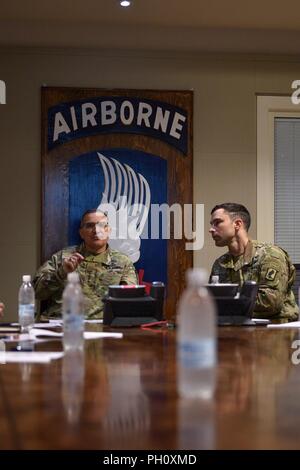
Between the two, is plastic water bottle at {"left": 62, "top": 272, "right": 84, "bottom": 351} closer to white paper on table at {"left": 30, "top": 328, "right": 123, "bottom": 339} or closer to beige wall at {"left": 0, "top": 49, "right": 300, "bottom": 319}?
white paper on table at {"left": 30, "top": 328, "right": 123, "bottom": 339}

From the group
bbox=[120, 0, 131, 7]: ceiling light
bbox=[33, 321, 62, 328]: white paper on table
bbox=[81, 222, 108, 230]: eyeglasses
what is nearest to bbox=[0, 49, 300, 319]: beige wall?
bbox=[120, 0, 131, 7]: ceiling light

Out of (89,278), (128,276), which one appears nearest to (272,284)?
(128,276)

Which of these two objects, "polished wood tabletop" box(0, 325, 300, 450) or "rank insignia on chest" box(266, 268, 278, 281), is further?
"rank insignia on chest" box(266, 268, 278, 281)

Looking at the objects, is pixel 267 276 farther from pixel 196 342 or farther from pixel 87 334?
pixel 196 342

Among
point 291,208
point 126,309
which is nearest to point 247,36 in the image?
point 291,208

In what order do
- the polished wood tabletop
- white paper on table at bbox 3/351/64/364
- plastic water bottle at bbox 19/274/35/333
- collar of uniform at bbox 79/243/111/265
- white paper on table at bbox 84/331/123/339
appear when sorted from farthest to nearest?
collar of uniform at bbox 79/243/111/265 < plastic water bottle at bbox 19/274/35/333 < white paper on table at bbox 84/331/123/339 < white paper on table at bbox 3/351/64/364 < the polished wood tabletop

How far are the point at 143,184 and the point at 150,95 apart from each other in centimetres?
70

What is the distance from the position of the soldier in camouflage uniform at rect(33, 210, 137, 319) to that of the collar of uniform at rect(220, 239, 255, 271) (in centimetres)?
60

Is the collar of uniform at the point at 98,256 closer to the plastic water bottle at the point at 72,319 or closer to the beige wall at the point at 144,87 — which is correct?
the beige wall at the point at 144,87

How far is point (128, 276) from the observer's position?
14.7 feet

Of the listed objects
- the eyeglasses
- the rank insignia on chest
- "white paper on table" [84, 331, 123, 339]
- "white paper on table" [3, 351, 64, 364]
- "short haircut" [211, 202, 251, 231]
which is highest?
"short haircut" [211, 202, 251, 231]

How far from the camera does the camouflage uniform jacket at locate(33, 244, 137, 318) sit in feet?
14.3

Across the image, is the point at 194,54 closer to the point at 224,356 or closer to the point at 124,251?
the point at 124,251

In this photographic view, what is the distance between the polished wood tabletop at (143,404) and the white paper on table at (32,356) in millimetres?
38
